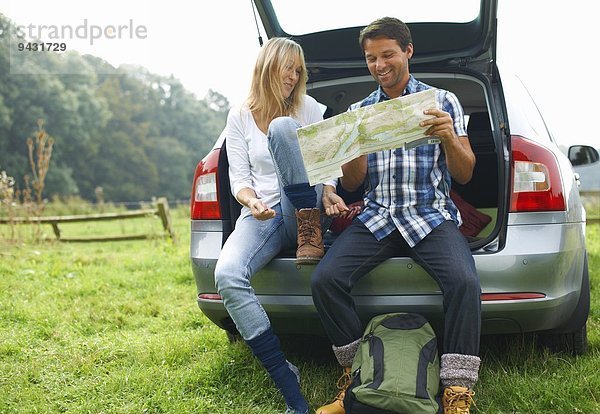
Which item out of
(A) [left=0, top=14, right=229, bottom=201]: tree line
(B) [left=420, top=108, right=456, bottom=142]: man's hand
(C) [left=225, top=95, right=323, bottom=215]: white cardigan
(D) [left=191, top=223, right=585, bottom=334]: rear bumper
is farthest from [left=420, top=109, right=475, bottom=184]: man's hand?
(A) [left=0, top=14, right=229, bottom=201]: tree line

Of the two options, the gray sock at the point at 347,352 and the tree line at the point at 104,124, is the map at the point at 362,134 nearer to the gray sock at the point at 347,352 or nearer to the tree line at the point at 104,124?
the gray sock at the point at 347,352

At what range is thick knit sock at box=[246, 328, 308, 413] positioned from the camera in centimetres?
253

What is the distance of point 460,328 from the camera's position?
2.36 m

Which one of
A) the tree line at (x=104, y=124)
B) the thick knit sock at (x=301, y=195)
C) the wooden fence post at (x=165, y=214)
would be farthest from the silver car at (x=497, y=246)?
→ the tree line at (x=104, y=124)

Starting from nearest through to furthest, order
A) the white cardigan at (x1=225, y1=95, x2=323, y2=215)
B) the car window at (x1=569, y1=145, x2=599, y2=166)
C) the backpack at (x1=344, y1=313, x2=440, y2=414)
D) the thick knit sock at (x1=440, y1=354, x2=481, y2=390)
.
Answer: the backpack at (x1=344, y1=313, x2=440, y2=414), the thick knit sock at (x1=440, y1=354, x2=481, y2=390), the white cardigan at (x1=225, y1=95, x2=323, y2=215), the car window at (x1=569, y1=145, x2=599, y2=166)

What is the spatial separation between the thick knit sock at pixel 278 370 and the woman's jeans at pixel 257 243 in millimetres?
33

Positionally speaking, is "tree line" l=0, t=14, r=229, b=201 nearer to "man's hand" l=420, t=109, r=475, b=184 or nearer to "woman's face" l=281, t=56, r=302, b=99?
"woman's face" l=281, t=56, r=302, b=99

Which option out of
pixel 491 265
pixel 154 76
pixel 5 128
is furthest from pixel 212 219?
pixel 154 76

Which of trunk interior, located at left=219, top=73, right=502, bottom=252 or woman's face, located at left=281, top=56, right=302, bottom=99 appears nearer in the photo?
woman's face, located at left=281, top=56, right=302, bottom=99

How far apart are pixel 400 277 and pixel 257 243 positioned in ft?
1.85

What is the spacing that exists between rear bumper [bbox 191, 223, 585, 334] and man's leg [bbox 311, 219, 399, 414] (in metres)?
0.06

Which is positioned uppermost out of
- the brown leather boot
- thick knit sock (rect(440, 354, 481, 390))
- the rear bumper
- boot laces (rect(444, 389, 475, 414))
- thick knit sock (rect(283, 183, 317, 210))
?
thick knit sock (rect(283, 183, 317, 210))

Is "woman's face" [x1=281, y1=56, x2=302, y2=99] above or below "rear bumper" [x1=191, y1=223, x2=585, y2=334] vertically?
above

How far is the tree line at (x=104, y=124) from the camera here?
3544 cm
